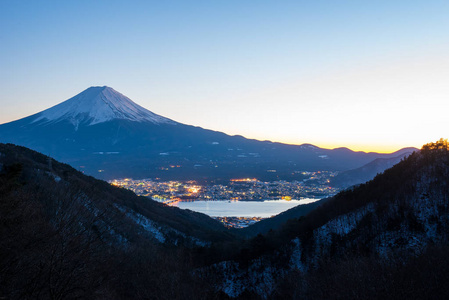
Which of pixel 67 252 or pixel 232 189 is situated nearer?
pixel 67 252

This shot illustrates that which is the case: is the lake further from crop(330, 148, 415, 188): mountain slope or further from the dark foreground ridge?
the dark foreground ridge

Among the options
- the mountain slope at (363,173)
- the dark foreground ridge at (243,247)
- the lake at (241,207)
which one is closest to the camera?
the dark foreground ridge at (243,247)

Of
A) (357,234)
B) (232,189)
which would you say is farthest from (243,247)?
(232,189)

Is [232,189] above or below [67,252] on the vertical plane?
below

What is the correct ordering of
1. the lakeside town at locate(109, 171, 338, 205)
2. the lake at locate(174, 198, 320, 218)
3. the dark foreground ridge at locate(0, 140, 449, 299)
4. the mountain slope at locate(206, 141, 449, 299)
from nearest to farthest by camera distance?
the dark foreground ridge at locate(0, 140, 449, 299) → the mountain slope at locate(206, 141, 449, 299) → the lake at locate(174, 198, 320, 218) → the lakeside town at locate(109, 171, 338, 205)

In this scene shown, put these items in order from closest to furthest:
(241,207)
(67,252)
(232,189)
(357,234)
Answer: (67,252) → (357,234) → (241,207) → (232,189)

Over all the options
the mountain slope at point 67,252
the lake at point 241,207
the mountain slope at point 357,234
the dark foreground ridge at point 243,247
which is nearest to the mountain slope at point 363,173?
the lake at point 241,207

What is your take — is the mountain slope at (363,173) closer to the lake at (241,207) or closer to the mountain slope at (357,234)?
the lake at (241,207)

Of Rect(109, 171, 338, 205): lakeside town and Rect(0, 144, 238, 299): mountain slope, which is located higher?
Rect(0, 144, 238, 299): mountain slope

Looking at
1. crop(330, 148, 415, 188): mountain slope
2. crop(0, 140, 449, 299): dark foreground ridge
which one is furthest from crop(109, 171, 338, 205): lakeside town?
crop(0, 140, 449, 299): dark foreground ridge

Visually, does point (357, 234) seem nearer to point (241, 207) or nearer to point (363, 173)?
point (241, 207)
